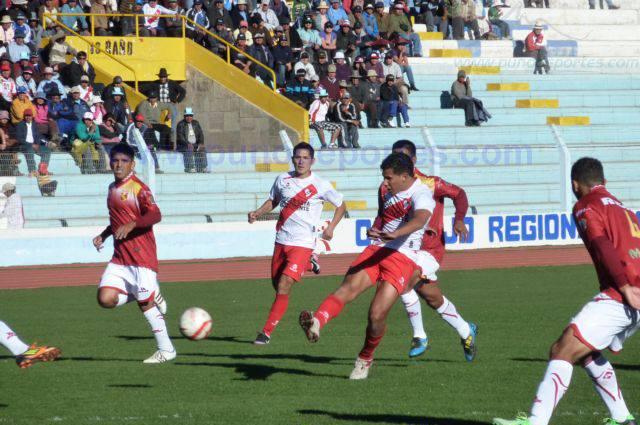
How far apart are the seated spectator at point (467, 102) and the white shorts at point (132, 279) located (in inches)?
841

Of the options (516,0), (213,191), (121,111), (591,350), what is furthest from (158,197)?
(516,0)

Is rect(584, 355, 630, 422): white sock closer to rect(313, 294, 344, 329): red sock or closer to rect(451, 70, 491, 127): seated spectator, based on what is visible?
rect(313, 294, 344, 329): red sock

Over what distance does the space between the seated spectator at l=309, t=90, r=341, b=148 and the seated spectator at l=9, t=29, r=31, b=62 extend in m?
6.87

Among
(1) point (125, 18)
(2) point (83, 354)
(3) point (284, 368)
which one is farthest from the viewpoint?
(1) point (125, 18)

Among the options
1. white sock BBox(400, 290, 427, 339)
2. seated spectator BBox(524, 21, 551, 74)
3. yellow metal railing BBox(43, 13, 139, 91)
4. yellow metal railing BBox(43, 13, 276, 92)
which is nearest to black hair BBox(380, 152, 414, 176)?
white sock BBox(400, 290, 427, 339)

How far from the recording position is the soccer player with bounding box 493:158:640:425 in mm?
6879

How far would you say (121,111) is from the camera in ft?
84.8

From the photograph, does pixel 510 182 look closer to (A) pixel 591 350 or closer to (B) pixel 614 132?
(B) pixel 614 132

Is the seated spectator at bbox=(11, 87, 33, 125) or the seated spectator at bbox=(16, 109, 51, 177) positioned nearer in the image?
the seated spectator at bbox=(16, 109, 51, 177)

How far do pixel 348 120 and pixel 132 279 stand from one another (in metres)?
17.3

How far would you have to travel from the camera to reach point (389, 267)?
32.2ft

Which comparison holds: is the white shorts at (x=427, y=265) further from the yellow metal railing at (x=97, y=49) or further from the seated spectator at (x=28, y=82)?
the yellow metal railing at (x=97, y=49)

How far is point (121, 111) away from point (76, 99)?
3.34 ft

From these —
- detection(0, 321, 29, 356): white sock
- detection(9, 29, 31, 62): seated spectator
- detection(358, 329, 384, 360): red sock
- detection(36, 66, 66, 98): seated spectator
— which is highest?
detection(9, 29, 31, 62): seated spectator
